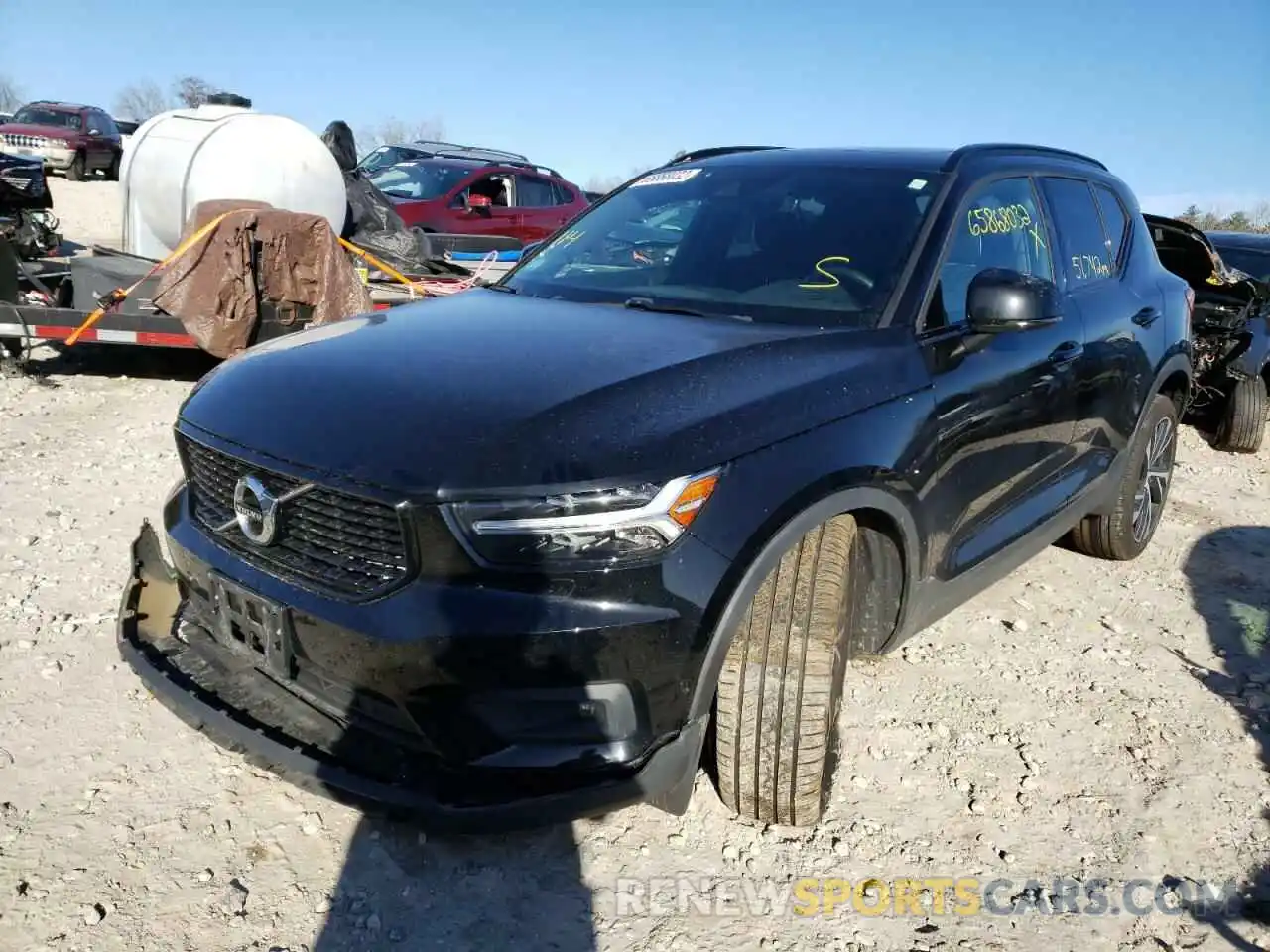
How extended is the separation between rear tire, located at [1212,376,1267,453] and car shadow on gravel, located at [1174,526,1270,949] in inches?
83.7

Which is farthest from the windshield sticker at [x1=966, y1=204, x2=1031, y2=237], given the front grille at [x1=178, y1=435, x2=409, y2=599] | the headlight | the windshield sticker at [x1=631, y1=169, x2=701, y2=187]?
the front grille at [x1=178, y1=435, x2=409, y2=599]

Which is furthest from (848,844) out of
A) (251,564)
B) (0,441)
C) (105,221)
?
(105,221)

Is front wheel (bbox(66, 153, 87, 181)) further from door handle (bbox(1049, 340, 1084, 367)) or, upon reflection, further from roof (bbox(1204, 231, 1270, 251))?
door handle (bbox(1049, 340, 1084, 367))

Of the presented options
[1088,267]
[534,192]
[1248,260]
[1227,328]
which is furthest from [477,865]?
[534,192]

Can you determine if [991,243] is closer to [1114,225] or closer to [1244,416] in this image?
[1114,225]

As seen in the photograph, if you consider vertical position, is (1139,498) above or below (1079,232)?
below

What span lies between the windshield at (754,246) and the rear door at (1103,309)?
949 millimetres

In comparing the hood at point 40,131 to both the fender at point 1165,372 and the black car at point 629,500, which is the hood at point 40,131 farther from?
the fender at point 1165,372

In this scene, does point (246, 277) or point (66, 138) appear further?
point (66, 138)

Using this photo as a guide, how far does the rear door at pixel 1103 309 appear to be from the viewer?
379cm

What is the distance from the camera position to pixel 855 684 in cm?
354

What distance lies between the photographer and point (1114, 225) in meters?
4.33

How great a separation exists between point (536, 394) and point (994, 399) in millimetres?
1595

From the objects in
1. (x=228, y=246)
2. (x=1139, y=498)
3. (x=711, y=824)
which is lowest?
(x=711, y=824)
